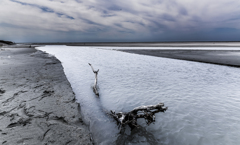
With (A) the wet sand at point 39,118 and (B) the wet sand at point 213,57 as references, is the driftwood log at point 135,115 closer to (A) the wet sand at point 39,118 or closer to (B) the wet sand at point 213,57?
(A) the wet sand at point 39,118

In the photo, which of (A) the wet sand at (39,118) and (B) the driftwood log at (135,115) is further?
(B) the driftwood log at (135,115)

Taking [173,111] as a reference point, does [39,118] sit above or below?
above

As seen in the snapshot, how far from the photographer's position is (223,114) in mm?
5434

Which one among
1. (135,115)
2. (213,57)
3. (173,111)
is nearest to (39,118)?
(135,115)

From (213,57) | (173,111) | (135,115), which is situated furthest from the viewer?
(213,57)

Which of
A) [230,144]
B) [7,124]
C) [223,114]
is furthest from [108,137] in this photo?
[223,114]

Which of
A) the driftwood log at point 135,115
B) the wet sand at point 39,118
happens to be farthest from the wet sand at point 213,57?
the wet sand at point 39,118

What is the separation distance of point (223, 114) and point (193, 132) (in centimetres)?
231

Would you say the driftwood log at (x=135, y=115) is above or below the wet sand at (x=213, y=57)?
below

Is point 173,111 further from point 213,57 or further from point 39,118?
point 213,57

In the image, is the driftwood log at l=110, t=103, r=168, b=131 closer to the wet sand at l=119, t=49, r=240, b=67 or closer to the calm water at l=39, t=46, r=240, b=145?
the calm water at l=39, t=46, r=240, b=145

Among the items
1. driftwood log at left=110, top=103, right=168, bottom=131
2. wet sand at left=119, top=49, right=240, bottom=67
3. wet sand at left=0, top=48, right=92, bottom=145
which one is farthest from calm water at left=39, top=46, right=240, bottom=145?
wet sand at left=119, top=49, right=240, bottom=67

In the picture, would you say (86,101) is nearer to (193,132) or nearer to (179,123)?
(179,123)

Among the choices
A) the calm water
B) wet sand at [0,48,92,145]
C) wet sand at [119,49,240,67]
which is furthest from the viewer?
wet sand at [119,49,240,67]
